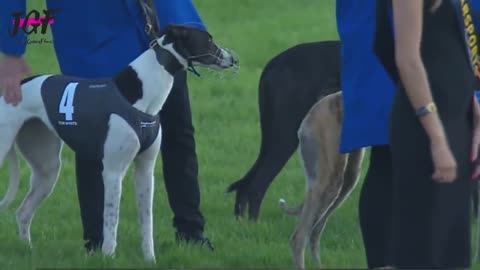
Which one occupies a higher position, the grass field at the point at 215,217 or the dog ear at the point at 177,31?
the dog ear at the point at 177,31

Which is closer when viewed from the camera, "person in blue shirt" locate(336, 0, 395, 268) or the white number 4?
"person in blue shirt" locate(336, 0, 395, 268)

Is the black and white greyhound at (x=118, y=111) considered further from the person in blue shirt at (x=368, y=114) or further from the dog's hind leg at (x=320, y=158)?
the person in blue shirt at (x=368, y=114)

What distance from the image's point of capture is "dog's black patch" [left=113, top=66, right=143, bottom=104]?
7.21 metres

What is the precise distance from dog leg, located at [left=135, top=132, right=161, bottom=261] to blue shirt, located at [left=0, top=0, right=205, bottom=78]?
54 centimetres

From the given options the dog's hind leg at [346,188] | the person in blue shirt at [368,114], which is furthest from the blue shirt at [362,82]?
the dog's hind leg at [346,188]

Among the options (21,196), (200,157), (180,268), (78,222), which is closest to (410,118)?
(180,268)

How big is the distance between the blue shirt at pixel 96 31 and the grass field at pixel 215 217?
1.05m

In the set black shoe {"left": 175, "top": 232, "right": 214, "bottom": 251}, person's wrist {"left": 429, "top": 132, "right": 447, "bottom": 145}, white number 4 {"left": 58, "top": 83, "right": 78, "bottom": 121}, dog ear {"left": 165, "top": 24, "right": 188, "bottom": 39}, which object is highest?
dog ear {"left": 165, "top": 24, "right": 188, "bottom": 39}

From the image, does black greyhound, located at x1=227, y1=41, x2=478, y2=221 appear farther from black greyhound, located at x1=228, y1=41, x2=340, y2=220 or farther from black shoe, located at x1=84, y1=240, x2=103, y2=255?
black shoe, located at x1=84, y1=240, x2=103, y2=255

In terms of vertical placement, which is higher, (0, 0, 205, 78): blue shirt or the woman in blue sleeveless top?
(0, 0, 205, 78): blue shirt

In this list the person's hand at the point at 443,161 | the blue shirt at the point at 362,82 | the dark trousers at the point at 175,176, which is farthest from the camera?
the dark trousers at the point at 175,176

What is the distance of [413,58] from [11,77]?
321 centimetres

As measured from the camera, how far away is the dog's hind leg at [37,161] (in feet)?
25.2

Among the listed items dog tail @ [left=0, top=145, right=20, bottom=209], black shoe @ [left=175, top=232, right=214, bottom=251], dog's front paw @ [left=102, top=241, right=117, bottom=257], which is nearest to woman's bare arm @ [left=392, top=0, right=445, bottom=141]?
dog's front paw @ [left=102, top=241, right=117, bottom=257]
